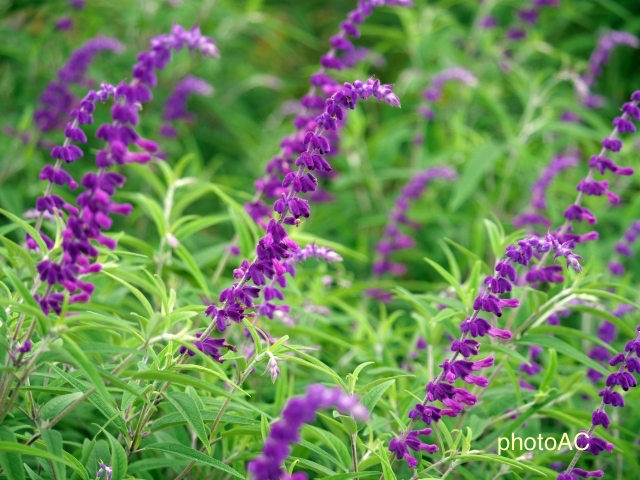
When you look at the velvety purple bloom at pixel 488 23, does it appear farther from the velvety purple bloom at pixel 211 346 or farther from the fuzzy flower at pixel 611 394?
the velvety purple bloom at pixel 211 346

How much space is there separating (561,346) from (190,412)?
5.06ft

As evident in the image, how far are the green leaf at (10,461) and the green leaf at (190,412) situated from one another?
Answer: 19.0 inches

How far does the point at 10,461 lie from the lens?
2.31 m

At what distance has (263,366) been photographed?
3.65m

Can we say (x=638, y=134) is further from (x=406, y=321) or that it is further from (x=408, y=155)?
(x=406, y=321)

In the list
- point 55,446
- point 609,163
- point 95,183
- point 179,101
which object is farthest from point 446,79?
point 55,446

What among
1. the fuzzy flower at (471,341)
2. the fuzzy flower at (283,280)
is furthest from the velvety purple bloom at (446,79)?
the fuzzy flower at (471,341)

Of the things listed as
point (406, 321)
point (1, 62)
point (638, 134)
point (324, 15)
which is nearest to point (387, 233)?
point (406, 321)

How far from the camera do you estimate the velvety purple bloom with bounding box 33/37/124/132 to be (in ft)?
15.8

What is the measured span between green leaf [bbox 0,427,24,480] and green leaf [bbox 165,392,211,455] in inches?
19.0

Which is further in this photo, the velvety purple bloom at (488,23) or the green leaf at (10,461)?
the velvety purple bloom at (488,23)

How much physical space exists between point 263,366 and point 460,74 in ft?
9.46

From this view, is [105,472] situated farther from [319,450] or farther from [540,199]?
[540,199]

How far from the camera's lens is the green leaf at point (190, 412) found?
2422mm
